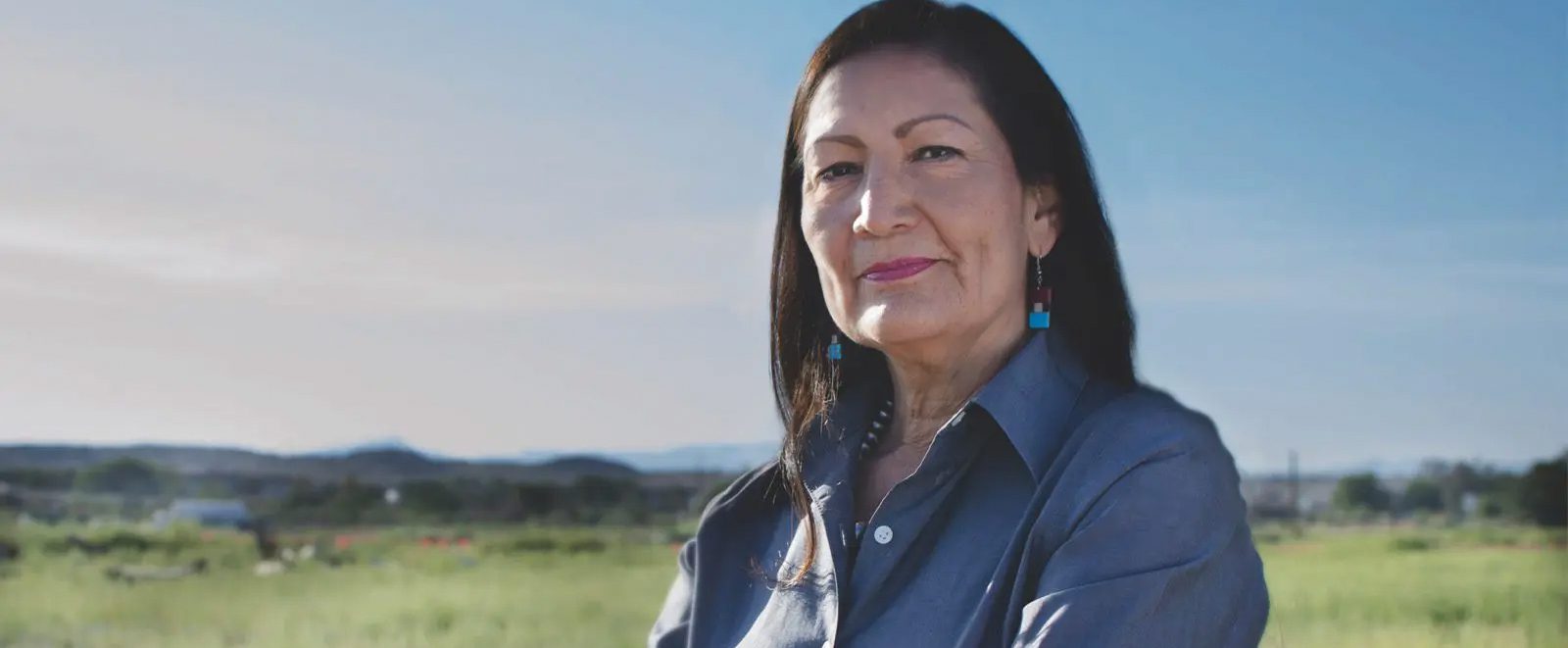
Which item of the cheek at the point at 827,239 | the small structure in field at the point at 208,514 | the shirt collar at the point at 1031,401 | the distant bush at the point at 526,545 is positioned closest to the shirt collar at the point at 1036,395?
the shirt collar at the point at 1031,401

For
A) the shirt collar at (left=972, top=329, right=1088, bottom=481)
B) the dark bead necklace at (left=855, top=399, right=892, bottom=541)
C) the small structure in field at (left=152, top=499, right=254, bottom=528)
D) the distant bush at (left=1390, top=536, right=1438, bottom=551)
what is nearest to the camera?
the shirt collar at (left=972, top=329, right=1088, bottom=481)

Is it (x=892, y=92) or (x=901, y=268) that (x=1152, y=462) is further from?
(x=892, y=92)

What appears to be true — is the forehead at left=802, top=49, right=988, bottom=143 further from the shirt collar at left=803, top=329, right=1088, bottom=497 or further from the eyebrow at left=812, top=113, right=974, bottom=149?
the shirt collar at left=803, top=329, right=1088, bottom=497

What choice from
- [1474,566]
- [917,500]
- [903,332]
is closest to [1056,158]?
[903,332]

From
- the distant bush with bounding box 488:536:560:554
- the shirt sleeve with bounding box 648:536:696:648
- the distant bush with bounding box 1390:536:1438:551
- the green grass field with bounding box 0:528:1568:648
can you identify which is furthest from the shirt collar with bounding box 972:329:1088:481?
the distant bush with bounding box 488:536:560:554

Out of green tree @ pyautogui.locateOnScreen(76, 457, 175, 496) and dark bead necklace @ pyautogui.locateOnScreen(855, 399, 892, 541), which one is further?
green tree @ pyautogui.locateOnScreen(76, 457, 175, 496)

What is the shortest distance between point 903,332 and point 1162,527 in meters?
0.40

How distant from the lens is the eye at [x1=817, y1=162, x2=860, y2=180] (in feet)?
5.01

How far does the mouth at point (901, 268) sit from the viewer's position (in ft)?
4.79

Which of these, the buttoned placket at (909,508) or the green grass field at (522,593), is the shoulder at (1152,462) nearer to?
the buttoned placket at (909,508)

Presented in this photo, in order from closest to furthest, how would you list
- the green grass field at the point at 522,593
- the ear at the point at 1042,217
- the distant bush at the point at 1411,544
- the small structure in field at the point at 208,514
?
the ear at the point at 1042,217, the green grass field at the point at 522,593, the distant bush at the point at 1411,544, the small structure in field at the point at 208,514

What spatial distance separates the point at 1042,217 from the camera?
5.03 ft

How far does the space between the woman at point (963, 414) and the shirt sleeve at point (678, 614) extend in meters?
0.02

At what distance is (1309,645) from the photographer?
3.78 m
